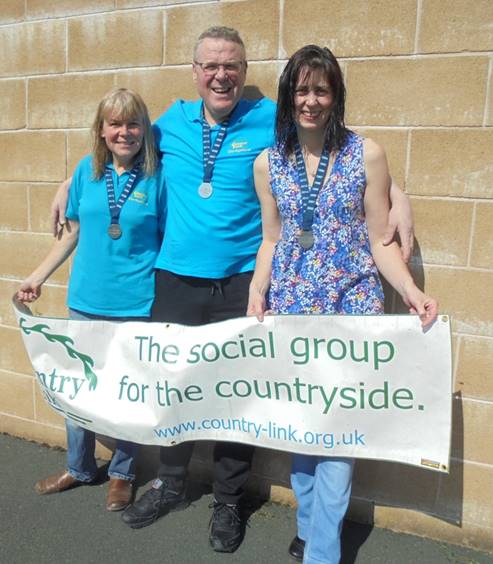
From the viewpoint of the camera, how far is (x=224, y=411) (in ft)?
8.29

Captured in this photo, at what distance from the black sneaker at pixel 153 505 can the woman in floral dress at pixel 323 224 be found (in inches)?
32.5

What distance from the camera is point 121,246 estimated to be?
2.71 metres

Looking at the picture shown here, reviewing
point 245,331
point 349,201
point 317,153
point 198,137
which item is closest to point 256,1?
point 198,137

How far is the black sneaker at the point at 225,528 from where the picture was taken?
2.67m

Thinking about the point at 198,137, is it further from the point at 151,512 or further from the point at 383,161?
the point at 151,512

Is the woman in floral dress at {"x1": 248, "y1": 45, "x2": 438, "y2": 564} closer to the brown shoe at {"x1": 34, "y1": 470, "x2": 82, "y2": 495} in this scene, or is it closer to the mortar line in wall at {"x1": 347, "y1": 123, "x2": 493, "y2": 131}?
the mortar line in wall at {"x1": 347, "y1": 123, "x2": 493, "y2": 131}

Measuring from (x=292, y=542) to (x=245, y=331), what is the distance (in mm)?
1099

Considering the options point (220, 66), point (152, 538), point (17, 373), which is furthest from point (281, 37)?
point (17, 373)

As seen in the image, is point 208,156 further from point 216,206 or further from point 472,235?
point 472,235

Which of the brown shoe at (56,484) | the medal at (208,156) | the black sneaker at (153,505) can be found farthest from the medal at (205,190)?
the brown shoe at (56,484)

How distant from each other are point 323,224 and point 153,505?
170cm

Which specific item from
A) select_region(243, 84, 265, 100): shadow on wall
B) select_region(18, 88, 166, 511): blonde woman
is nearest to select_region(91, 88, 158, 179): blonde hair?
select_region(18, 88, 166, 511): blonde woman

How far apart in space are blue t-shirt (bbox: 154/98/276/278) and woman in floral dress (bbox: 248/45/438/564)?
0.50 feet

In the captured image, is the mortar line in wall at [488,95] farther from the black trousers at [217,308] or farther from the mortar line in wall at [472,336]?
the black trousers at [217,308]
